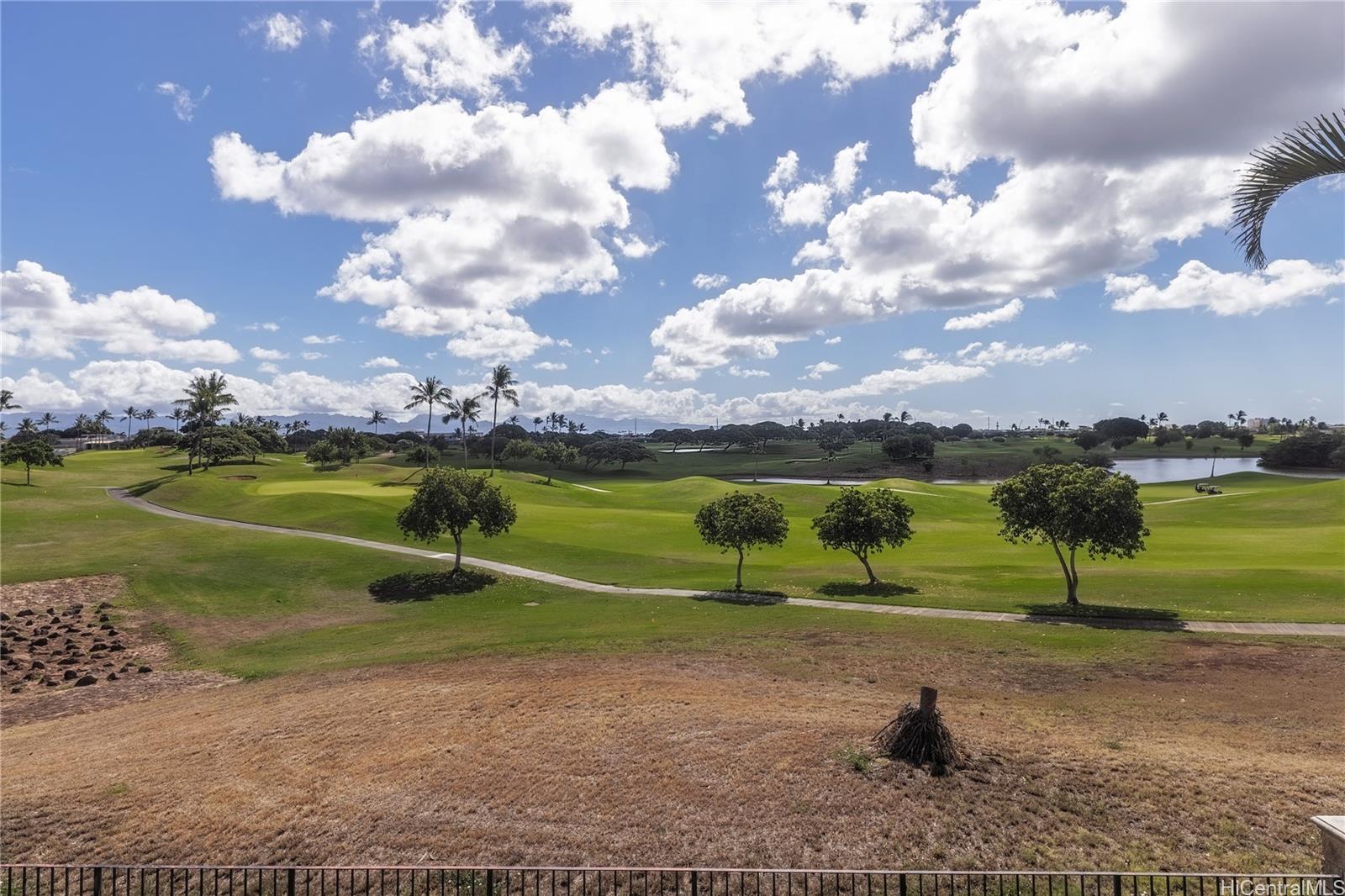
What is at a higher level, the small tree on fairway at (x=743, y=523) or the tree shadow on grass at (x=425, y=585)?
the small tree on fairway at (x=743, y=523)

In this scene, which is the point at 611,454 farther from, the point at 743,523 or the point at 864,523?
the point at 864,523

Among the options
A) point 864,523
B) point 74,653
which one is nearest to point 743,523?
point 864,523

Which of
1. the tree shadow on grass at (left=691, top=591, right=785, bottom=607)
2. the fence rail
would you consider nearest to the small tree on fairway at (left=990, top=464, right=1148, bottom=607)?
the tree shadow on grass at (left=691, top=591, right=785, bottom=607)

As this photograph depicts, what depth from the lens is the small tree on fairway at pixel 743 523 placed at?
1588 inches

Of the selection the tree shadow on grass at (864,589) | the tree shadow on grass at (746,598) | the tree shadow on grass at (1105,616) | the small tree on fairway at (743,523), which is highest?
the small tree on fairway at (743,523)

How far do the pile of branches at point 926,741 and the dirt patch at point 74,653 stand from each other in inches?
1043

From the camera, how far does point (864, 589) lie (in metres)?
39.0

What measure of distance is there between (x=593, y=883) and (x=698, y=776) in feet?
11.5

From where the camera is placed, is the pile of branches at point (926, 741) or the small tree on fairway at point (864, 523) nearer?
the pile of branches at point (926, 741)

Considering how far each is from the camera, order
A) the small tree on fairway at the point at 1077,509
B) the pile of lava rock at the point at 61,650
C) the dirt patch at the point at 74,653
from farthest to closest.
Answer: the small tree on fairway at the point at 1077,509 → the pile of lava rock at the point at 61,650 → the dirt patch at the point at 74,653

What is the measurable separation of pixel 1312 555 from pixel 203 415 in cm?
13478

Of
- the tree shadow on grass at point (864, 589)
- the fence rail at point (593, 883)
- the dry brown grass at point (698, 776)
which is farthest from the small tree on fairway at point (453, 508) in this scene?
the fence rail at point (593, 883)

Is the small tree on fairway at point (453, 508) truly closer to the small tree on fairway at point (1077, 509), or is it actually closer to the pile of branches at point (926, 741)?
the small tree on fairway at point (1077, 509)

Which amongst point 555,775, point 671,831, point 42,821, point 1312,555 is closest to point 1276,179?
point 671,831
